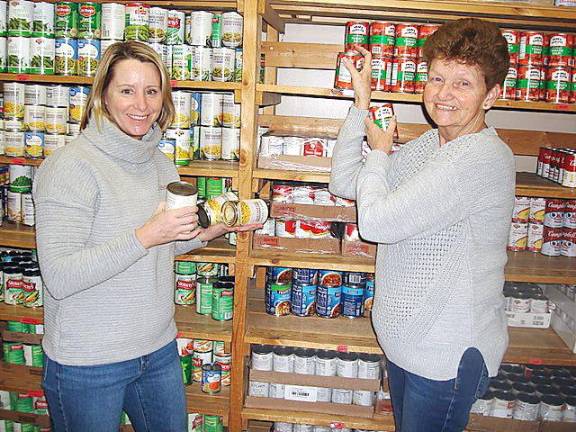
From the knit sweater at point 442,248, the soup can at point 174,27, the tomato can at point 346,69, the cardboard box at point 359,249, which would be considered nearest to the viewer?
the knit sweater at point 442,248

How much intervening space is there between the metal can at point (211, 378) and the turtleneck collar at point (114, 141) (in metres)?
1.16

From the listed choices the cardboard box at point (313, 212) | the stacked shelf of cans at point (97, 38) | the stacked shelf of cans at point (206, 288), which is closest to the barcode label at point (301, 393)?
the stacked shelf of cans at point (206, 288)

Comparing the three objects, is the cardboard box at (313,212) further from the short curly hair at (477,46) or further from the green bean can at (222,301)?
the short curly hair at (477,46)

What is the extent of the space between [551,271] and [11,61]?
229 centimetres

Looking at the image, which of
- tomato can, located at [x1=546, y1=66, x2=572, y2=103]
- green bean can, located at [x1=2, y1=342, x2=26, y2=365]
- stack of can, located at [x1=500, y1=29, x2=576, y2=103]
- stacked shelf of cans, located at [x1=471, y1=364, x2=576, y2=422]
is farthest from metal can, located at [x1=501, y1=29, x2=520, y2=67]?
green bean can, located at [x1=2, y1=342, x2=26, y2=365]

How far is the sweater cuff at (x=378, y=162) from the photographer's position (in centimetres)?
164

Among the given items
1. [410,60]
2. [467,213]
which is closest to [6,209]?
[410,60]

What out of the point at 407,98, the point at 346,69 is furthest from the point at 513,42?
the point at 346,69

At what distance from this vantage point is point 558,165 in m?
2.40

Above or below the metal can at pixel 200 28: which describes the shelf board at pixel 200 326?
below

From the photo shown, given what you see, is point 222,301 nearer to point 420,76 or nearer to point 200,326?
point 200,326

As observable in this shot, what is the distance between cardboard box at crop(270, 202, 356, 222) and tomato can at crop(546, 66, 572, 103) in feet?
2.84

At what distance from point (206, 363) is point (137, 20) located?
1.45m

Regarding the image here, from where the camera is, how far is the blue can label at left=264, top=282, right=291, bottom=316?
2.54 metres
